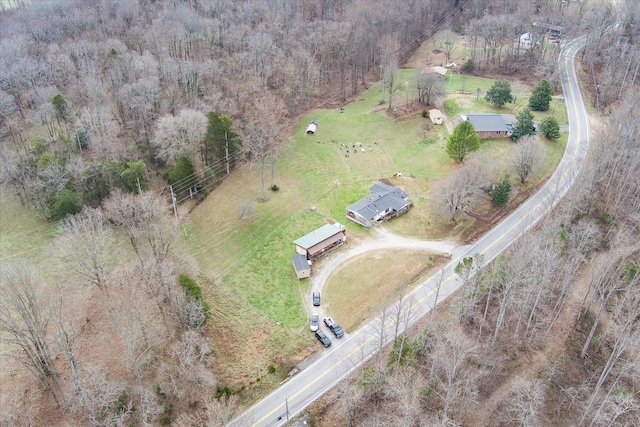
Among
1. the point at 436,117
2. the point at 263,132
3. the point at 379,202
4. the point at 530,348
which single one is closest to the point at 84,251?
the point at 263,132

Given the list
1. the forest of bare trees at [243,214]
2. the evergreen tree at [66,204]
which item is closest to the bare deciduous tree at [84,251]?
the forest of bare trees at [243,214]

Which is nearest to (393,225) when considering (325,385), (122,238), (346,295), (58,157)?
(346,295)

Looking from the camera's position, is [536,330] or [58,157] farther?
[58,157]

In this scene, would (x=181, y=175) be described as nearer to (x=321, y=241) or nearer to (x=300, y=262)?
(x=300, y=262)

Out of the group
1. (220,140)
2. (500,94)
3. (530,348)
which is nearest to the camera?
(530,348)

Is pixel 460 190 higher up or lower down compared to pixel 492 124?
higher up

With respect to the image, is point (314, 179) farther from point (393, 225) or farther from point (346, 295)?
point (346, 295)
